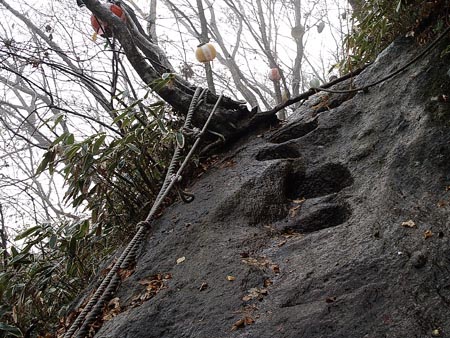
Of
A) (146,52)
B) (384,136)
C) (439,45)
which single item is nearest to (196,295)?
(384,136)

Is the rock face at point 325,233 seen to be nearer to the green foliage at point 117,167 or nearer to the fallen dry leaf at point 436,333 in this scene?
the fallen dry leaf at point 436,333

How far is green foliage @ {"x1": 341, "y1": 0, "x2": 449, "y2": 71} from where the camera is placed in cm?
212

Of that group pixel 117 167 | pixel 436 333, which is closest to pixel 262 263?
pixel 436 333

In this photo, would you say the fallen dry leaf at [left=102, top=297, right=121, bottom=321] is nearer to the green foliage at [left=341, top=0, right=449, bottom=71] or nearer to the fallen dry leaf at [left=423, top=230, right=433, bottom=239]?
the fallen dry leaf at [left=423, top=230, right=433, bottom=239]

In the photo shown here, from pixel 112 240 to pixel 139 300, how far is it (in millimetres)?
966

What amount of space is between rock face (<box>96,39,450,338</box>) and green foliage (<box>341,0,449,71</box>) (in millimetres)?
111

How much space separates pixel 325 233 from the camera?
1.75 m

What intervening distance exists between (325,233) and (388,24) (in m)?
1.47

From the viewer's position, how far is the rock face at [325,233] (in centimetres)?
129

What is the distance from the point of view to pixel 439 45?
2.06 m

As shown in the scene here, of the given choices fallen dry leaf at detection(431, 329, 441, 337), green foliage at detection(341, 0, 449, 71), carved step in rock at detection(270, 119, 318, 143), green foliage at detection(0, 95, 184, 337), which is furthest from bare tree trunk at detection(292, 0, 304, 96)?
fallen dry leaf at detection(431, 329, 441, 337)

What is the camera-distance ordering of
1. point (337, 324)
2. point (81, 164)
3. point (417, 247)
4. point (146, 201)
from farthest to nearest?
point (146, 201) → point (81, 164) → point (417, 247) → point (337, 324)

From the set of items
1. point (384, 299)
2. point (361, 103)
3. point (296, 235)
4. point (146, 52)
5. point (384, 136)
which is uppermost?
point (146, 52)

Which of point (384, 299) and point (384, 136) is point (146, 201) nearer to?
point (384, 136)
